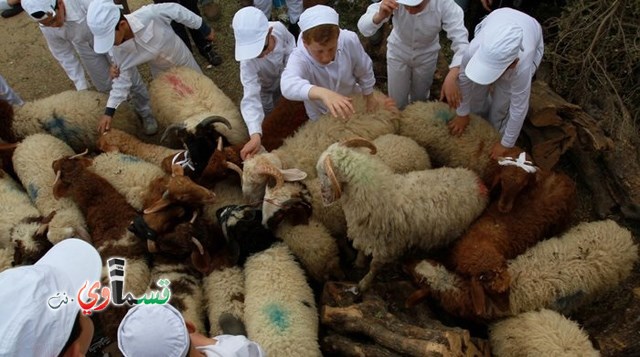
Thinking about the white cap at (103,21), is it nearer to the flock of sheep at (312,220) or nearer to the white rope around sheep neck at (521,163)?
the flock of sheep at (312,220)

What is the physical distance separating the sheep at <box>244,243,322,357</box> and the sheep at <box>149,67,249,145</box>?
5.19ft

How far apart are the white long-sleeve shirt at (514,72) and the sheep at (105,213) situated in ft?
10.9

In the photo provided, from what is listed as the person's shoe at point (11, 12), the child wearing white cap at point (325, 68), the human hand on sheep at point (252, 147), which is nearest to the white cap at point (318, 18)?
the child wearing white cap at point (325, 68)

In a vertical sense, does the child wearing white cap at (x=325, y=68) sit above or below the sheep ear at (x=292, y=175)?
above

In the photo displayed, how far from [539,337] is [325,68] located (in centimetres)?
277

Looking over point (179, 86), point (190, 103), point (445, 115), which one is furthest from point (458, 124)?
point (179, 86)

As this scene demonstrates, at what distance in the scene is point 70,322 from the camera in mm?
2088

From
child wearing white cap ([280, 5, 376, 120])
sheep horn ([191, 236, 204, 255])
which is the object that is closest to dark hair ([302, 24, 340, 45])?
child wearing white cap ([280, 5, 376, 120])

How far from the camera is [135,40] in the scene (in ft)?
17.9

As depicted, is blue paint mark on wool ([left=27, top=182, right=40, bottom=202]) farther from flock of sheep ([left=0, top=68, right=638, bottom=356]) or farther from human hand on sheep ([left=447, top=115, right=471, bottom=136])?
human hand on sheep ([left=447, top=115, right=471, bottom=136])

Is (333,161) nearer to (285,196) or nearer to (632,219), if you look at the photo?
(285,196)

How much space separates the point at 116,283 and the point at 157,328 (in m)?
0.81

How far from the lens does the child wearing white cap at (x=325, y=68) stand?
3945 mm

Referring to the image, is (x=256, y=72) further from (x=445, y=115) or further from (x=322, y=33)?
(x=445, y=115)
